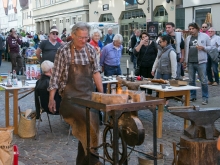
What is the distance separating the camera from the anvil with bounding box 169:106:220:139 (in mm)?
4074

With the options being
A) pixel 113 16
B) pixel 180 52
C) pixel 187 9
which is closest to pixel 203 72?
pixel 180 52

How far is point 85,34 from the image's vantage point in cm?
422

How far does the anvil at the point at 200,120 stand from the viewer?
4074 mm

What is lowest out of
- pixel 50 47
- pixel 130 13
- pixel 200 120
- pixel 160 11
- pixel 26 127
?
pixel 26 127

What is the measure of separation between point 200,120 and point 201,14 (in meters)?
15.1

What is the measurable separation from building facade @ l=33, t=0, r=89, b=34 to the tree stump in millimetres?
22245

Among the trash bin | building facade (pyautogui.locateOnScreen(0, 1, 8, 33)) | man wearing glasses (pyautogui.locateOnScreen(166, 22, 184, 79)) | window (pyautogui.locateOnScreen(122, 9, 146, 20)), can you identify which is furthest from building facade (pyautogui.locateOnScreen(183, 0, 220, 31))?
building facade (pyautogui.locateOnScreen(0, 1, 8, 33))

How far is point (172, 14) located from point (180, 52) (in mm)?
11806

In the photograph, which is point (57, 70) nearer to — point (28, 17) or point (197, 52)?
point (197, 52)

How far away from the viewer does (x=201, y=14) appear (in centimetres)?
1839

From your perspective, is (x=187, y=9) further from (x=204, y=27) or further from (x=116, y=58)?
(x=116, y=58)

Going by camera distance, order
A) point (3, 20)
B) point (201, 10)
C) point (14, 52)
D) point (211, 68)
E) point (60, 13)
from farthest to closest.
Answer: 1. point (3, 20)
2. point (60, 13)
3. point (201, 10)
4. point (14, 52)
5. point (211, 68)

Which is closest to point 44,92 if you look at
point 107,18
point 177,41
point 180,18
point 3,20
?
point 177,41

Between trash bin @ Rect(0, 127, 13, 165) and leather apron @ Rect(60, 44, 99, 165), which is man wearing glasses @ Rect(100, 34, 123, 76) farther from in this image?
trash bin @ Rect(0, 127, 13, 165)
